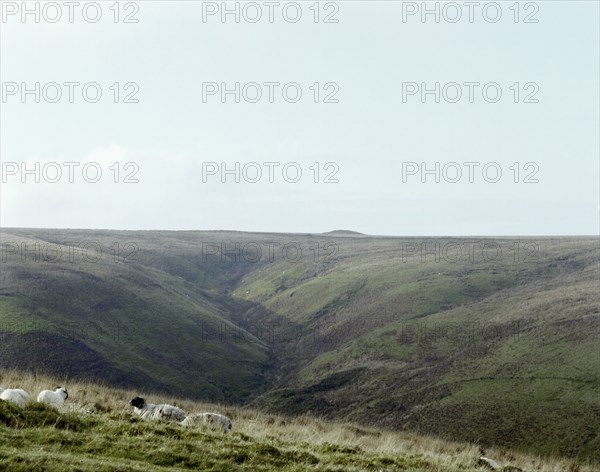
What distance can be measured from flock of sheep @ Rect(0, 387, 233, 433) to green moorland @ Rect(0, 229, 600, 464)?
25.4 m

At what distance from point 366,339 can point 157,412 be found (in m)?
52.1

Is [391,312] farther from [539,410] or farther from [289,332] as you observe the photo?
[539,410]

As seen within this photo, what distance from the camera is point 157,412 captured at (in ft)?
78.5

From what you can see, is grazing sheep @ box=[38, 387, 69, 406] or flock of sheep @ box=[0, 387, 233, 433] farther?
grazing sheep @ box=[38, 387, 69, 406]

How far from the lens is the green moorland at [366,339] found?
49.1 metres

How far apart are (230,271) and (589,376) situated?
114859mm

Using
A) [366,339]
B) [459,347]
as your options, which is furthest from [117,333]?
[459,347]

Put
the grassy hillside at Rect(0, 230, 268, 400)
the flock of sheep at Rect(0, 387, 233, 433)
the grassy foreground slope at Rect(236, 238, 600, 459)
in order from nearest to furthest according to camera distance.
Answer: the flock of sheep at Rect(0, 387, 233, 433) < the grassy foreground slope at Rect(236, 238, 600, 459) < the grassy hillside at Rect(0, 230, 268, 400)

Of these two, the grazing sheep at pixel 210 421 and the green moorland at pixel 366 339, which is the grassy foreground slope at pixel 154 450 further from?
the green moorland at pixel 366 339

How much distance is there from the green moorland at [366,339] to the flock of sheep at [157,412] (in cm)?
2543

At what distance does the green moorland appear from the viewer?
49125 millimetres

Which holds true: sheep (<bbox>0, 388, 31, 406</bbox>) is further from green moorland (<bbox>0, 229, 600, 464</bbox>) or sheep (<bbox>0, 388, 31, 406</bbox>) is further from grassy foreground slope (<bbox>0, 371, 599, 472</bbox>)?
green moorland (<bbox>0, 229, 600, 464</bbox>)

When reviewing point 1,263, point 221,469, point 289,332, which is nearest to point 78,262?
point 1,263

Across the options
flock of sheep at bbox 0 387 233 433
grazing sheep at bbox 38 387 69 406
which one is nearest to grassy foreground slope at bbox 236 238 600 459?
flock of sheep at bbox 0 387 233 433
